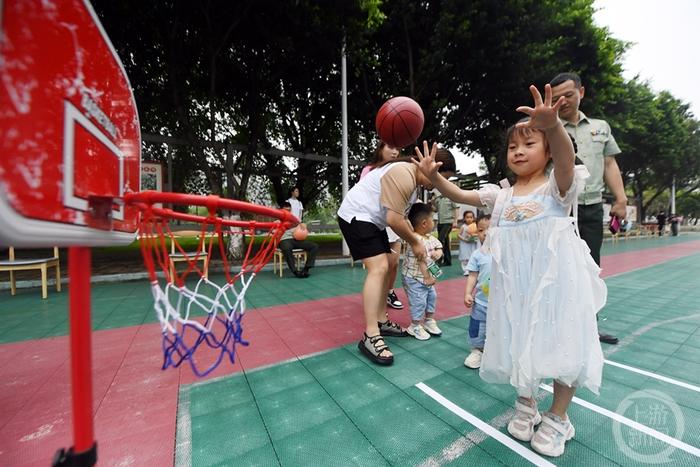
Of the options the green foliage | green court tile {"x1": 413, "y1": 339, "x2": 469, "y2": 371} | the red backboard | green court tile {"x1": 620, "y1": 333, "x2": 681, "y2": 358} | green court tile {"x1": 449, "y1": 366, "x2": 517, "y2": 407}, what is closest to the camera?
the red backboard

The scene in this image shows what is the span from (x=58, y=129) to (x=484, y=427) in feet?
7.10

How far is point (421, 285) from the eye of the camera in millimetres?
3002

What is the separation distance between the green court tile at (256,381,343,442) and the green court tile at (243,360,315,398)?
0.06 metres

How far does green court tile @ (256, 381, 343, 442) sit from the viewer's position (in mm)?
1720

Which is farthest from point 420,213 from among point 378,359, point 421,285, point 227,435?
point 227,435

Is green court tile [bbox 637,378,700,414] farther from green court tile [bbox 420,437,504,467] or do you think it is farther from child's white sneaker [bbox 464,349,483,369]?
green court tile [bbox 420,437,504,467]

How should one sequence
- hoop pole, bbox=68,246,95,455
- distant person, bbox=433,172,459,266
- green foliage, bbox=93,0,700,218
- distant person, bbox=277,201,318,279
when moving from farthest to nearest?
distant person, bbox=433,172,459,266 < green foliage, bbox=93,0,700,218 < distant person, bbox=277,201,318,279 < hoop pole, bbox=68,246,95,455

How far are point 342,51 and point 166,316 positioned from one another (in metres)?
8.26

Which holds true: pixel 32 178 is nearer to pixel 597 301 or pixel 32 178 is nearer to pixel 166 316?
pixel 166 316

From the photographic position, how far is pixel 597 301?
152cm

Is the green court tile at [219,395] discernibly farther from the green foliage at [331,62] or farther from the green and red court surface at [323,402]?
the green foliage at [331,62]

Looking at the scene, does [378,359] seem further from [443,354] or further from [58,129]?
[58,129]

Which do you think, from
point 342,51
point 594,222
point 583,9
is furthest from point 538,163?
point 583,9

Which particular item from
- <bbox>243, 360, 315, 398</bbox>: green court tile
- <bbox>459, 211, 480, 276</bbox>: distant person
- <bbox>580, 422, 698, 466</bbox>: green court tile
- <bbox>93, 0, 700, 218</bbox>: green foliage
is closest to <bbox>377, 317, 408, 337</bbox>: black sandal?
<bbox>243, 360, 315, 398</bbox>: green court tile
